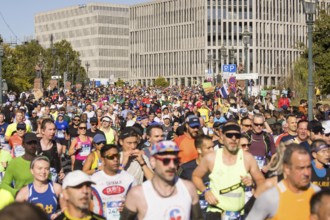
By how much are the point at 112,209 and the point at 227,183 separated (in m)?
1.20

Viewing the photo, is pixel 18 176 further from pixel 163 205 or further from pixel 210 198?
pixel 163 205

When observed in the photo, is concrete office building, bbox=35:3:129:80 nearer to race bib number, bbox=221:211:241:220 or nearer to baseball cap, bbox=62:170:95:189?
race bib number, bbox=221:211:241:220

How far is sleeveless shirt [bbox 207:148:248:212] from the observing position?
30.4 ft

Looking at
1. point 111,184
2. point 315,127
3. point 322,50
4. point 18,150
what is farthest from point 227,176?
point 322,50

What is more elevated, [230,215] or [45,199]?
[45,199]

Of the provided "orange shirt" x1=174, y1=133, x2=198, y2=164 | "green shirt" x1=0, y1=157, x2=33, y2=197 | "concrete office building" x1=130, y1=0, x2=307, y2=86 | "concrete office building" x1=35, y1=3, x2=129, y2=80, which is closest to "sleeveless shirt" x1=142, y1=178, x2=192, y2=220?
"green shirt" x1=0, y1=157, x2=33, y2=197

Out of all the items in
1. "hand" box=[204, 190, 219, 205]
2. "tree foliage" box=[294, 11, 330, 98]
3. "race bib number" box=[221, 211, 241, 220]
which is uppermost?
"tree foliage" box=[294, 11, 330, 98]

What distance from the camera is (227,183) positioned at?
9.27 m

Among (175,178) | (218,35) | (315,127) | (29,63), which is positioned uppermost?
(218,35)

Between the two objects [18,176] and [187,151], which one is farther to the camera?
[187,151]

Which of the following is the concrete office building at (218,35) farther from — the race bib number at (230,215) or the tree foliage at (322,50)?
the race bib number at (230,215)

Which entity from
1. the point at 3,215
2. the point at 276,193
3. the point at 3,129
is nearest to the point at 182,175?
the point at 276,193

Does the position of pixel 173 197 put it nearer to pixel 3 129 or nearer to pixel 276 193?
pixel 276 193

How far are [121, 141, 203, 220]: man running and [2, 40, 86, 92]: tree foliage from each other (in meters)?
88.5
